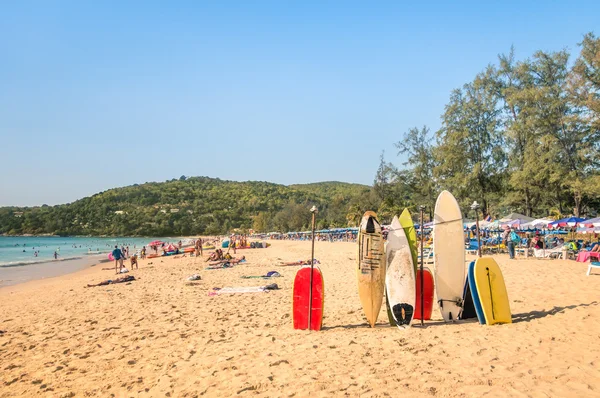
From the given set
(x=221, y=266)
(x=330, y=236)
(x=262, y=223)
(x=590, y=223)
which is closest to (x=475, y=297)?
(x=590, y=223)

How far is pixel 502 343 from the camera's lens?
508 cm

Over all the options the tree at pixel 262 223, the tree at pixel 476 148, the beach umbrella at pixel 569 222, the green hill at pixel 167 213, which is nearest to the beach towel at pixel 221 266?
the beach umbrella at pixel 569 222

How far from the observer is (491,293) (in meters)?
6.21

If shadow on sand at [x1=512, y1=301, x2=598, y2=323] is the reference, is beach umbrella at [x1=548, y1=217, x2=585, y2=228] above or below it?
above

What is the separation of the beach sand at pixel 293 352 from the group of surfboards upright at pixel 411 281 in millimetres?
282

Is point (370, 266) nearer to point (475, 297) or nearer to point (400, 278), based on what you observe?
point (400, 278)

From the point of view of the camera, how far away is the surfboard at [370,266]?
6504 millimetres

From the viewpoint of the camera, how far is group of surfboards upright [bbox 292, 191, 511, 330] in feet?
20.5

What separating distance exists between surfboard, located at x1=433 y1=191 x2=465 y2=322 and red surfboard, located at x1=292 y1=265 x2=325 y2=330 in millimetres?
2045

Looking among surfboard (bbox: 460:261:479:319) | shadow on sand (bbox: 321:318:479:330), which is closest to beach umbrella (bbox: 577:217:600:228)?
surfboard (bbox: 460:261:479:319)

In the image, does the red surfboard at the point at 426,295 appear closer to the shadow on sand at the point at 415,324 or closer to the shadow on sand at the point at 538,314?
the shadow on sand at the point at 415,324

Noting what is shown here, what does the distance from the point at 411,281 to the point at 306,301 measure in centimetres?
176

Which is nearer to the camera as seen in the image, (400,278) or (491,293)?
(491,293)

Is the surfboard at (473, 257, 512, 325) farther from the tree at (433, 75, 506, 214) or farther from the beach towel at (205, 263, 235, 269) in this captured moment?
the tree at (433, 75, 506, 214)
